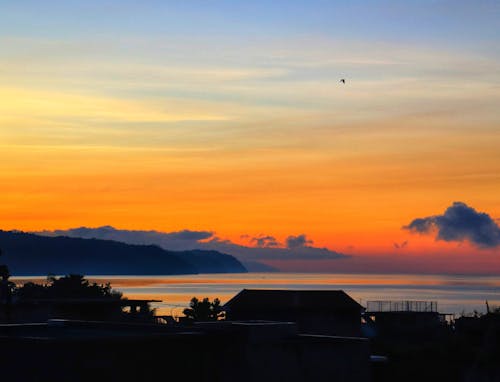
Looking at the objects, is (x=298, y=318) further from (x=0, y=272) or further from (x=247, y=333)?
(x=247, y=333)

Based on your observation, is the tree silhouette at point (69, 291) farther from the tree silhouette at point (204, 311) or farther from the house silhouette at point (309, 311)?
the house silhouette at point (309, 311)

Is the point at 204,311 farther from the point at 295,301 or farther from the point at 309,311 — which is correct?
the point at 309,311

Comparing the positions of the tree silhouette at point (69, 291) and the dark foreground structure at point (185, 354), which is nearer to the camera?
the dark foreground structure at point (185, 354)

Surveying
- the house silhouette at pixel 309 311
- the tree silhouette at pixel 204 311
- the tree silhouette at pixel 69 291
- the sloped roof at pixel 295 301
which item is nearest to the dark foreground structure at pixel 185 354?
the house silhouette at pixel 309 311

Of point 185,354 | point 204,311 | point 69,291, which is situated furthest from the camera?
point 69,291

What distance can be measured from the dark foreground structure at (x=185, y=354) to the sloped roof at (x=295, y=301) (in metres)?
40.3

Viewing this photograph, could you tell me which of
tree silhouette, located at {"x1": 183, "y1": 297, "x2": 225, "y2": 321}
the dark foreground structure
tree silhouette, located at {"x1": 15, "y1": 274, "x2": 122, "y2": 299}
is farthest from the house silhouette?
the dark foreground structure

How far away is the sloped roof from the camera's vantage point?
275 feet

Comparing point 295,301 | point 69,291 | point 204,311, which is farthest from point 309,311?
point 69,291

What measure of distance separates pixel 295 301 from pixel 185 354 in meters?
46.1

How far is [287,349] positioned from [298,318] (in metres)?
43.2

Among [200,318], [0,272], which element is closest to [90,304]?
[200,318]

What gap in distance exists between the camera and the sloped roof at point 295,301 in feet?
275

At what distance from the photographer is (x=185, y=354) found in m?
39.8
